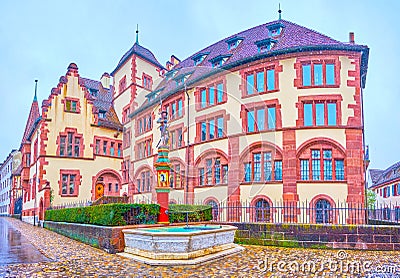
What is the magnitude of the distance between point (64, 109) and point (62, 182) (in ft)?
24.0

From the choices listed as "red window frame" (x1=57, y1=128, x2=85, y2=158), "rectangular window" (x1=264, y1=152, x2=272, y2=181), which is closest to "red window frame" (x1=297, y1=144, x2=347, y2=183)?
"rectangular window" (x1=264, y1=152, x2=272, y2=181)

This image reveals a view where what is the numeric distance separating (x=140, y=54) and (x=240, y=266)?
37.2 metres

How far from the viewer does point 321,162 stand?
24312mm

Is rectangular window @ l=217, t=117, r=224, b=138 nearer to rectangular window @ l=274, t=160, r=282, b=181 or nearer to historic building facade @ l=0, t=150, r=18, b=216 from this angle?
rectangular window @ l=274, t=160, r=282, b=181

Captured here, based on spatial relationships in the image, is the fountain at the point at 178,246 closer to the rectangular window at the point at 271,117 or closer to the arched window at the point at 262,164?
the arched window at the point at 262,164

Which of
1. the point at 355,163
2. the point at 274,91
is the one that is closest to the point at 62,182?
the point at 274,91

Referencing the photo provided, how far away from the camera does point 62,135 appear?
37562 millimetres

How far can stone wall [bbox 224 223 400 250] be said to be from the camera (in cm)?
1398

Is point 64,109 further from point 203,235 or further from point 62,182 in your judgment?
point 203,235

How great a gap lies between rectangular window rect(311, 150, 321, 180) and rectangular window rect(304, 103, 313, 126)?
193cm

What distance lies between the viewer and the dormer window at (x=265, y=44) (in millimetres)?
27375

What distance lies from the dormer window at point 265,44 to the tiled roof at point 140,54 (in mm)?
20097

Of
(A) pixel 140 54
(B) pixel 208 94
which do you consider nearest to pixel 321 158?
(B) pixel 208 94

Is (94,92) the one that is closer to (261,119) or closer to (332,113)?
(261,119)
